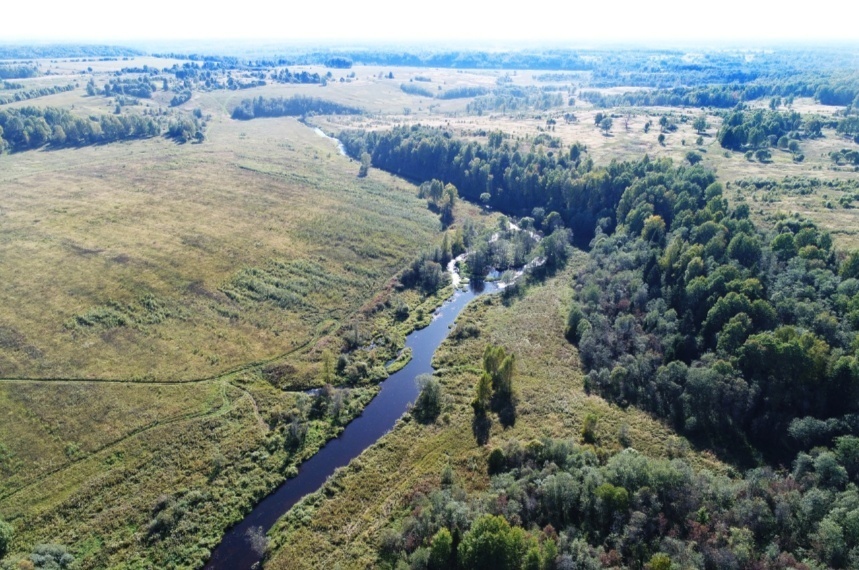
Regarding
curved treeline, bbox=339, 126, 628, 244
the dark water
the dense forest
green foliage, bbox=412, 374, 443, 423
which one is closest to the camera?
the dense forest

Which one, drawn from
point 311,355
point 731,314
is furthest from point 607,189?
point 311,355

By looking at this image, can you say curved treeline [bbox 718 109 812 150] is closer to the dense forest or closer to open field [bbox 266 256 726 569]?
the dense forest

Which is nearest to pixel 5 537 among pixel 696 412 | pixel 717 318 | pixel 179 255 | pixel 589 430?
pixel 589 430

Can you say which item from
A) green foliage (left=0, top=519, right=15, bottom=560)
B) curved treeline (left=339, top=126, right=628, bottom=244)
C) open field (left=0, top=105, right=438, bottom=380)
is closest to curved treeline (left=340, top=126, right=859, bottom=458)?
curved treeline (left=339, top=126, right=628, bottom=244)

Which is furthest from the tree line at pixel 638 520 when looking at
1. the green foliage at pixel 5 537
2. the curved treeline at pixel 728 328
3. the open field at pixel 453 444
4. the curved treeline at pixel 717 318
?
the green foliage at pixel 5 537

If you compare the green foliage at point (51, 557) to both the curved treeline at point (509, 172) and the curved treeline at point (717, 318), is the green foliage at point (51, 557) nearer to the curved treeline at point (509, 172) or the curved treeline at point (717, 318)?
the curved treeline at point (717, 318)

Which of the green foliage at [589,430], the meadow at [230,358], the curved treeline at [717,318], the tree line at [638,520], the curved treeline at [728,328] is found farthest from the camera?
the green foliage at [589,430]
